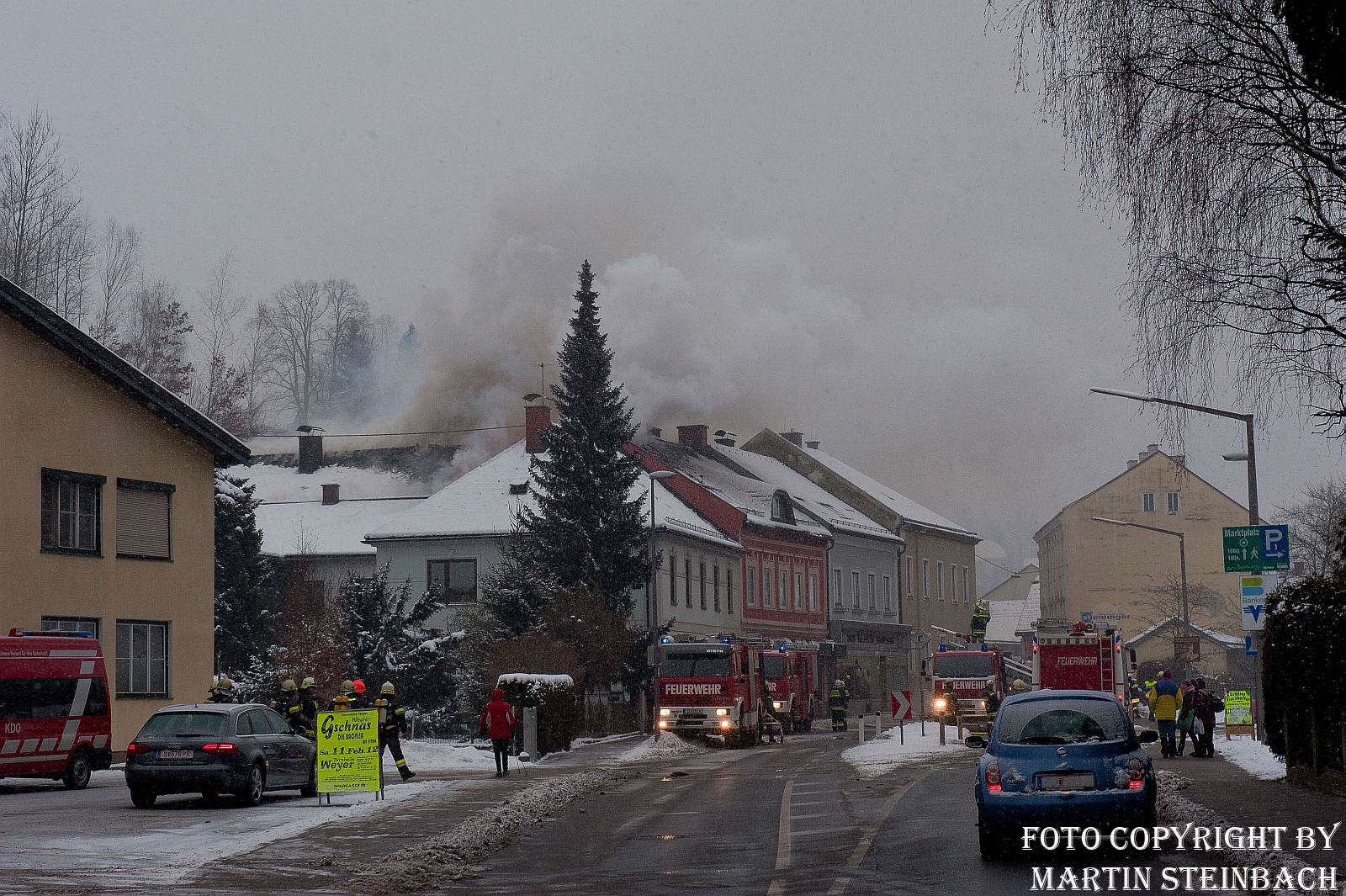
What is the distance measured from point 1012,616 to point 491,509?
78.8m

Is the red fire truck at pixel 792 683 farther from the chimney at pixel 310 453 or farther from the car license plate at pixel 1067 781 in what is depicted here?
the chimney at pixel 310 453

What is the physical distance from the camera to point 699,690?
39250mm

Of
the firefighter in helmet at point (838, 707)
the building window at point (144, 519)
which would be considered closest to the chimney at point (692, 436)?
the firefighter in helmet at point (838, 707)

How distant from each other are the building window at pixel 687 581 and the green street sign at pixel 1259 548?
3725 cm

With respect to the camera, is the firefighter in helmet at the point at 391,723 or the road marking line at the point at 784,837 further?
the firefighter in helmet at the point at 391,723

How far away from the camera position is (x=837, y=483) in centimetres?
8781

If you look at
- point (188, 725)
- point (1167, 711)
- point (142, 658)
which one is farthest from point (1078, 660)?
point (188, 725)

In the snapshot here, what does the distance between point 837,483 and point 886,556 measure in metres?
5.20

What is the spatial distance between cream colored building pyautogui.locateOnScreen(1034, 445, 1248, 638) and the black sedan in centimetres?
7651

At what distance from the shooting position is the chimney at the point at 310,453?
78125 millimetres

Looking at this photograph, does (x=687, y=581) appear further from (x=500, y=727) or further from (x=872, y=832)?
(x=872, y=832)

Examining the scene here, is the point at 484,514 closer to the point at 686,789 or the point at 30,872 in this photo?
the point at 686,789

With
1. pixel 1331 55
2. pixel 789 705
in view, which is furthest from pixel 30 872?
pixel 789 705

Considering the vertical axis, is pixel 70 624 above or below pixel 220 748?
above
